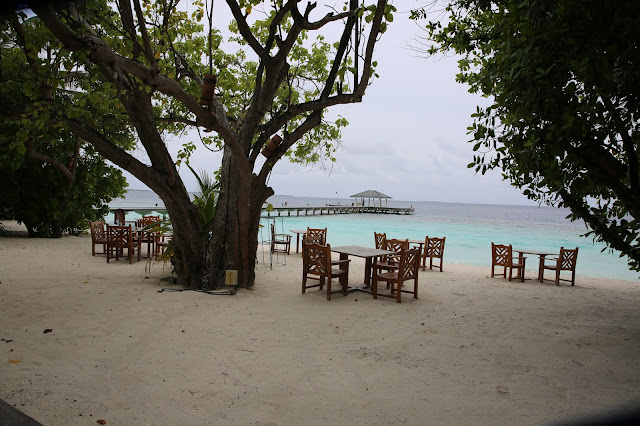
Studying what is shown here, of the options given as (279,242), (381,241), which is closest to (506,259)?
(381,241)

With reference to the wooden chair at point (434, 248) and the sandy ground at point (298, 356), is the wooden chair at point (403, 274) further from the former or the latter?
the wooden chair at point (434, 248)

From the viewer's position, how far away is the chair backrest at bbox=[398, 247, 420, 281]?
6.46 metres

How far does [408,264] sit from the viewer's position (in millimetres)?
6672

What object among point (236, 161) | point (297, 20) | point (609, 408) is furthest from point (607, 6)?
point (236, 161)

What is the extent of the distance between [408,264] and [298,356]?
3.19 meters

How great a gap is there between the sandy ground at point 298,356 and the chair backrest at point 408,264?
0.45 metres

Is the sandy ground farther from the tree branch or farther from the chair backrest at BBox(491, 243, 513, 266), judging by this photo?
the tree branch

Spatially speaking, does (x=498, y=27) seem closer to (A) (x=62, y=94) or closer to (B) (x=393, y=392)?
(B) (x=393, y=392)

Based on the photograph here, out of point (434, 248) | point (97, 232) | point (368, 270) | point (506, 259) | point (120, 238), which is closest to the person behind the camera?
point (368, 270)

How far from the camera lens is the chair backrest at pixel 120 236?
352 inches

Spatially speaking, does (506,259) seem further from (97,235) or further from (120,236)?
(97,235)

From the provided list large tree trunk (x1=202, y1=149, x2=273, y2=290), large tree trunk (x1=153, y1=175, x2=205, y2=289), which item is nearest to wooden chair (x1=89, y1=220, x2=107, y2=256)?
large tree trunk (x1=153, y1=175, x2=205, y2=289)

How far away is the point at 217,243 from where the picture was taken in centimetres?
665

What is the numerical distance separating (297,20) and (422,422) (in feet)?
16.8
